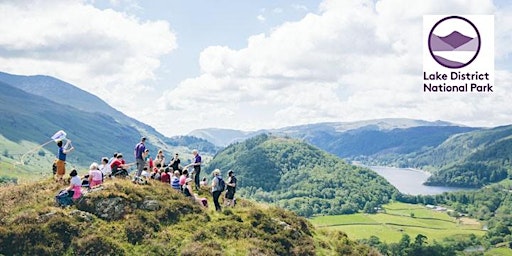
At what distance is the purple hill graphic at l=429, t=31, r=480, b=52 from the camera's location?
6197cm

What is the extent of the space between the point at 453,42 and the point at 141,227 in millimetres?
54335

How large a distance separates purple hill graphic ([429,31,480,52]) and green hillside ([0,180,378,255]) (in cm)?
4081

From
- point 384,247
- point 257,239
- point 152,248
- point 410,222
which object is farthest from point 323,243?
point 410,222

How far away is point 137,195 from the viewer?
1099 inches

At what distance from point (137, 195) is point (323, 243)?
13.1 meters

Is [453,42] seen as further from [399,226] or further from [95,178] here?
[399,226]

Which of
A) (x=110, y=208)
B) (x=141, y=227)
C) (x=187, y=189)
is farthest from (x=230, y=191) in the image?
(x=110, y=208)

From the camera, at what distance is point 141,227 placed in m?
25.2

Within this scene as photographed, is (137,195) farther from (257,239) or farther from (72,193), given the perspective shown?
(257,239)

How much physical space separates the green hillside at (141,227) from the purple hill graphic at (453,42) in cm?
4081

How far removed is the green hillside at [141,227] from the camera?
22.8 meters

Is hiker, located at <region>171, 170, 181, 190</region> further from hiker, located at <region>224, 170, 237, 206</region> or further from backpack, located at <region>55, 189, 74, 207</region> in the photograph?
backpack, located at <region>55, 189, 74, 207</region>

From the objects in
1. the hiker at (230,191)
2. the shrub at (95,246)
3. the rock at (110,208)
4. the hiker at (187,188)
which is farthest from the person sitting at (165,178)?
the shrub at (95,246)

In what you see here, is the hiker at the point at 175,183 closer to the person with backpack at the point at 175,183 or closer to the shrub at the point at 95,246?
the person with backpack at the point at 175,183
